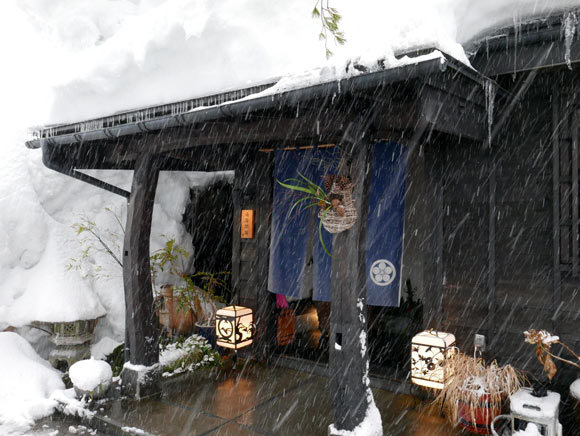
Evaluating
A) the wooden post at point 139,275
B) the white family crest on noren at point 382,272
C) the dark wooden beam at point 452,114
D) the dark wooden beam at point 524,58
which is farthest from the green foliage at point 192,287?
the dark wooden beam at point 524,58

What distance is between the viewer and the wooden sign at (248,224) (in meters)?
7.58

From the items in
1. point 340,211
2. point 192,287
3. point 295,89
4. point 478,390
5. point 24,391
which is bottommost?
point 24,391

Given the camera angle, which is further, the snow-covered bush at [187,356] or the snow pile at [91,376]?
the snow-covered bush at [187,356]

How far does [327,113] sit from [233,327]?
3.58 m

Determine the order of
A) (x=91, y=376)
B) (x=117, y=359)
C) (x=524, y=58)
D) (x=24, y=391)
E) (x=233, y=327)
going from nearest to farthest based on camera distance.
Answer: (x=524, y=58), (x=91, y=376), (x=24, y=391), (x=233, y=327), (x=117, y=359)

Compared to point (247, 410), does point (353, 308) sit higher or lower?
higher

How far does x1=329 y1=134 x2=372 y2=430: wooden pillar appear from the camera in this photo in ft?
13.9

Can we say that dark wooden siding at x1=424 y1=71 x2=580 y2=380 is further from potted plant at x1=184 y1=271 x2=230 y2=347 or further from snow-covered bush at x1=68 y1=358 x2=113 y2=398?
snow-covered bush at x1=68 y1=358 x2=113 y2=398

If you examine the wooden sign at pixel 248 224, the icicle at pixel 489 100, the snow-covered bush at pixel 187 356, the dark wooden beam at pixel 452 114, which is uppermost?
the icicle at pixel 489 100

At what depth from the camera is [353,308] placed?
167 inches

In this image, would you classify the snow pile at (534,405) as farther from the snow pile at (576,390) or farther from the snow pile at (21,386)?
the snow pile at (21,386)

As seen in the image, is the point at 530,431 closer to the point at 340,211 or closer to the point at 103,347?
the point at 340,211

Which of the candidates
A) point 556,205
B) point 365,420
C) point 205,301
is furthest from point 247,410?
point 556,205

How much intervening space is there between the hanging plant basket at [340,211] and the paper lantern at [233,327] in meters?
2.82
